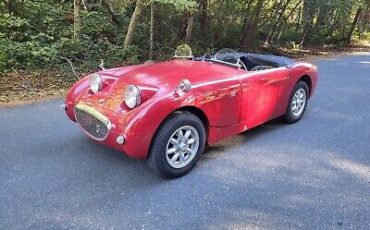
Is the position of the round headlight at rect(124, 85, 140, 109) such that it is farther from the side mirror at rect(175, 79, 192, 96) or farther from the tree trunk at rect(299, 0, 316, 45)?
the tree trunk at rect(299, 0, 316, 45)

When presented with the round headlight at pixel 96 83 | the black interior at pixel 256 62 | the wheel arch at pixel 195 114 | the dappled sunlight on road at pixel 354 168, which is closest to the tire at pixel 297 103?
the black interior at pixel 256 62

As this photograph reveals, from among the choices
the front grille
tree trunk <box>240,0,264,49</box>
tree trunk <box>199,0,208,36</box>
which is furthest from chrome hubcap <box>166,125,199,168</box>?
tree trunk <box>240,0,264,49</box>

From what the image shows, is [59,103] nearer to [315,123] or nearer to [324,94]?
[315,123]

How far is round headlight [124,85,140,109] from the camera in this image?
3.35m

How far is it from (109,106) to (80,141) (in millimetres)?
1065

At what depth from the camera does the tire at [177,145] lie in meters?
3.37

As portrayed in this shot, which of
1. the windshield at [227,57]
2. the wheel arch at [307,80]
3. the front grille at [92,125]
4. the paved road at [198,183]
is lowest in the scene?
the paved road at [198,183]

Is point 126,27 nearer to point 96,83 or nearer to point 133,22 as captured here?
point 133,22

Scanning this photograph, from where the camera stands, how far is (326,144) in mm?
4586

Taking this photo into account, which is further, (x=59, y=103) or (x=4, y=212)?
(x=59, y=103)

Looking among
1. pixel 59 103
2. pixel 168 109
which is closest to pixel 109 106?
pixel 168 109

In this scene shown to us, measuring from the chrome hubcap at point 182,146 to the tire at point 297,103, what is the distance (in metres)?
1.96

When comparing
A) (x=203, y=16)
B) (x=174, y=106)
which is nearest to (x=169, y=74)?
(x=174, y=106)

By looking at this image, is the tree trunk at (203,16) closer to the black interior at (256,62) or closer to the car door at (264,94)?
the black interior at (256,62)
